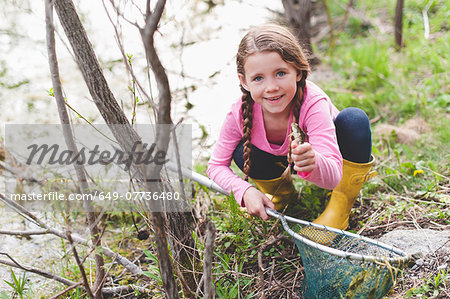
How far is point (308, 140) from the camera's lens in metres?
1.95

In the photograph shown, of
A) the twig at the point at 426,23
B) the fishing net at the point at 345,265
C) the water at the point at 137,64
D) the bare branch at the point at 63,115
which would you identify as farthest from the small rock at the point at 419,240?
the twig at the point at 426,23

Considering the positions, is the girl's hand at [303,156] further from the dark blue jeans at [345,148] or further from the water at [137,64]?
the water at [137,64]

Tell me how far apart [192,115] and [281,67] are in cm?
203

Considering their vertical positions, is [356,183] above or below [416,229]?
above

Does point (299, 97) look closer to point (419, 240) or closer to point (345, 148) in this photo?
point (345, 148)

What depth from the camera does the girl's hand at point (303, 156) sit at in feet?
4.96

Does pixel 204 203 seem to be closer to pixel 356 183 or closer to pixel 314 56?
pixel 356 183

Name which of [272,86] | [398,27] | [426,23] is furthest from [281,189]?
[426,23]

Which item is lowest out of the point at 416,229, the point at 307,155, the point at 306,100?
the point at 416,229

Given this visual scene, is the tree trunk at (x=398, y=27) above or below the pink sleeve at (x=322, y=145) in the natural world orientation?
above

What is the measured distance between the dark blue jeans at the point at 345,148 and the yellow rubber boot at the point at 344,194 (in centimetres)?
4

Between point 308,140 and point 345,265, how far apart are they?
66 cm

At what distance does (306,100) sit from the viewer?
1883 millimetres

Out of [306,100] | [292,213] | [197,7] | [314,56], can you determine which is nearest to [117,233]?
[292,213]
